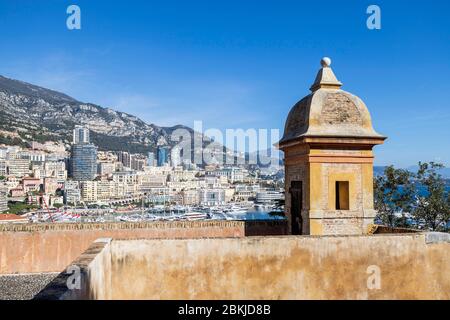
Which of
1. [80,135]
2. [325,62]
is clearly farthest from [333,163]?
[80,135]

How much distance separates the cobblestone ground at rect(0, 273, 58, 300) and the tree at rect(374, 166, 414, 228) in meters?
13.4

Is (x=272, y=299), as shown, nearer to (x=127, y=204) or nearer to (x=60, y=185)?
(x=127, y=204)

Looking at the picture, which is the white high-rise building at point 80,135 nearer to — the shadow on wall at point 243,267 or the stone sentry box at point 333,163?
the stone sentry box at point 333,163

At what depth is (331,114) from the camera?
9.45m

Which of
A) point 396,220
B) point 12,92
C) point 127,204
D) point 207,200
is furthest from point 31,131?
point 396,220

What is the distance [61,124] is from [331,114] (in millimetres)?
189009

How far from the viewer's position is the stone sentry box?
9078 mm

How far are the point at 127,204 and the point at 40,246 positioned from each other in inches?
5631

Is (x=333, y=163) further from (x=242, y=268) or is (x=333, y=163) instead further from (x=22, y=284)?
(x=22, y=284)

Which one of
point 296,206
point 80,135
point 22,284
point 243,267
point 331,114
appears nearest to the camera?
point 243,267

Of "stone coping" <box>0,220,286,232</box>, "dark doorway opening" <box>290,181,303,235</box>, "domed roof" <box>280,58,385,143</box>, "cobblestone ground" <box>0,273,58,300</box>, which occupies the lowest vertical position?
"cobblestone ground" <box>0,273,58,300</box>

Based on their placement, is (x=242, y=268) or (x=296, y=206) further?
(x=296, y=206)

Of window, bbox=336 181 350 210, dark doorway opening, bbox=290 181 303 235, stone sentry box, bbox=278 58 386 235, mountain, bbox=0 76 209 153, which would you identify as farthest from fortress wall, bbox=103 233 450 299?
mountain, bbox=0 76 209 153

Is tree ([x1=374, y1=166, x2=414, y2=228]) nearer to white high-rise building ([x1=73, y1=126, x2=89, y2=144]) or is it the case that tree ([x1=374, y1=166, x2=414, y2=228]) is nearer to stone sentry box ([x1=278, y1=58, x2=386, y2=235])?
stone sentry box ([x1=278, y1=58, x2=386, y2=235])
